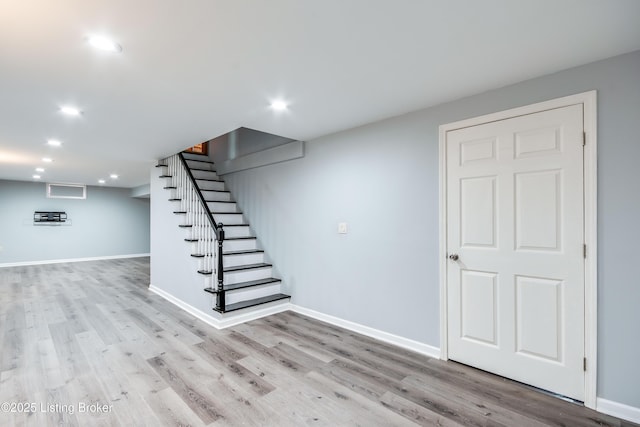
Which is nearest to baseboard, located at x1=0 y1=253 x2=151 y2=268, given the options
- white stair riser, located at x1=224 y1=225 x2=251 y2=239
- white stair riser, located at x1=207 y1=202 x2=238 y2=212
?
white stair riser, located at x1=207 y1=202 x2=238 y2=212

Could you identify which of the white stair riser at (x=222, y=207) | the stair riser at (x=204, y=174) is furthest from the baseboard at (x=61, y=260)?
the white stair riser at (x=222, y=207)

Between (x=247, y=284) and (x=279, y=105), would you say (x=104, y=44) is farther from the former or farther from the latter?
(x=247, y=284)

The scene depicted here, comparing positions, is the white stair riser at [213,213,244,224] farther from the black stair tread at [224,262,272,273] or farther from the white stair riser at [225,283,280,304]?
the white stair riser at [225,283,280,304]

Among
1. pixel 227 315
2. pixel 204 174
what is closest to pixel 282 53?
pixel 227 315

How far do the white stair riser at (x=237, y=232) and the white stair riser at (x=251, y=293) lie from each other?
105 centimetres

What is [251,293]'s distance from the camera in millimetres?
3895

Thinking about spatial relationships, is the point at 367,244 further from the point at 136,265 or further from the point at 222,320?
the point at 136,265

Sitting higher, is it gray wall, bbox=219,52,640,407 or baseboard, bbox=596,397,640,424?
gray wall, bbox=219,52,640,407

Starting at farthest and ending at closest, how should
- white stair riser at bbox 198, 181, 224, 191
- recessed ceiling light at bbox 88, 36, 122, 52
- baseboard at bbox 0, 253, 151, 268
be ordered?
baseboard at bbox 0, 253, 151, 268 < white stair riser at bbox 198, 181, 224, 191 < recessed ceiling light at bbox 88, 36, 122, 52

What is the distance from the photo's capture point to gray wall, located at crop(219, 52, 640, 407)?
186 cm

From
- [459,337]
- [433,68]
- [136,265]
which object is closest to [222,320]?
[459,337]

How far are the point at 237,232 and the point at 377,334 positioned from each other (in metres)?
2.67

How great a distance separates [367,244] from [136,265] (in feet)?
24.4

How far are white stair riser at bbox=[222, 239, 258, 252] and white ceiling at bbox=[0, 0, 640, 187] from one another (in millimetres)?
1909
